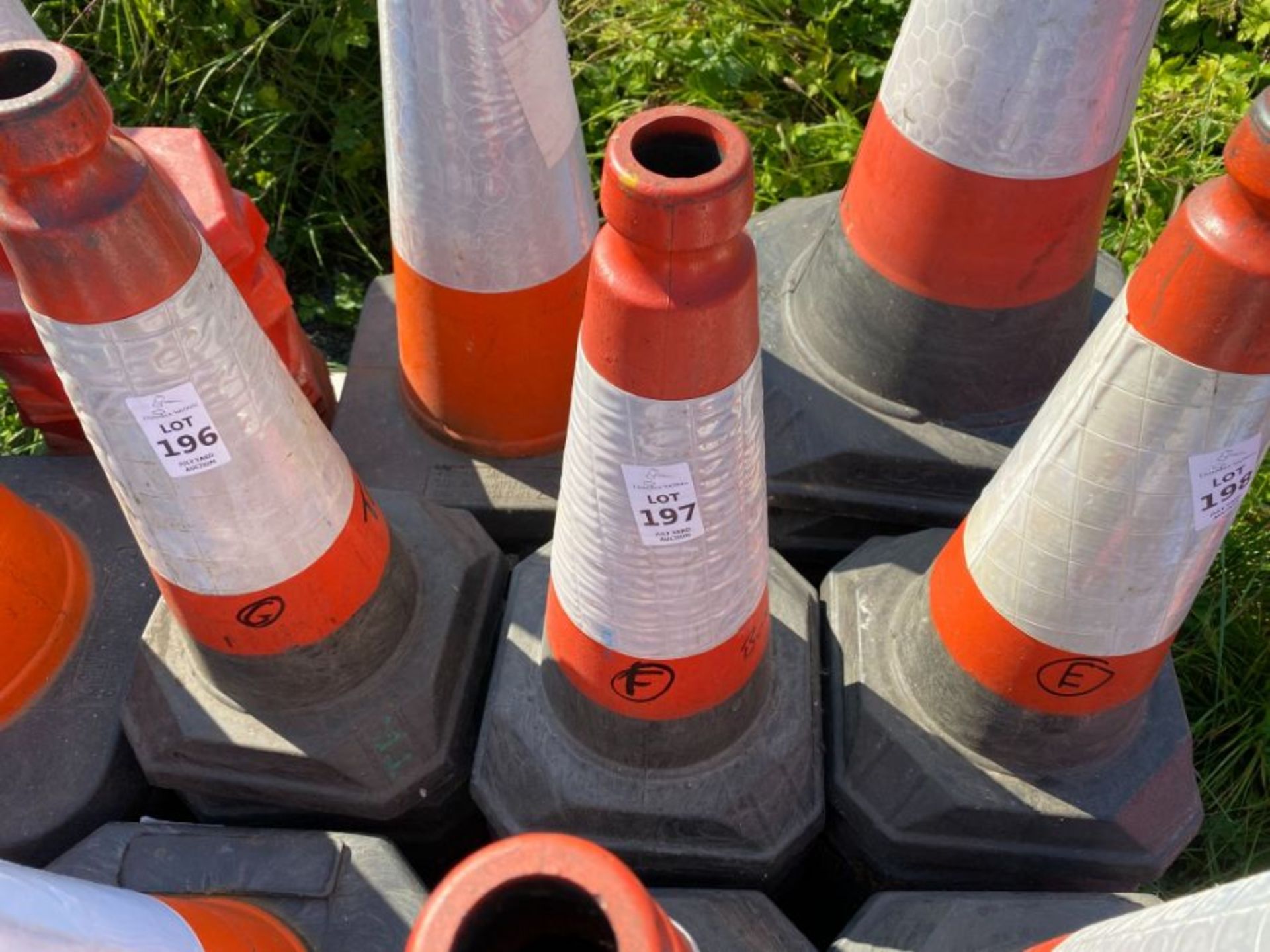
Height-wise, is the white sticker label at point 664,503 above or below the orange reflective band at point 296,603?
above

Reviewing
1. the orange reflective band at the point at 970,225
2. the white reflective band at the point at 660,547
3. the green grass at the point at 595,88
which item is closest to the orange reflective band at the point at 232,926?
the white reflective band at the point at 660,547

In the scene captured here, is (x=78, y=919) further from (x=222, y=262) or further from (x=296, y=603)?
(x=222, y=262)

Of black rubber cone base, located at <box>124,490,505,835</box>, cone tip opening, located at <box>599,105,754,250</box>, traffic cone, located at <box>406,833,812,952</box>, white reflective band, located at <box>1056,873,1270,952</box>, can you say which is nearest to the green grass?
black rubber cone base, located at <box>124,490,505,835</box>

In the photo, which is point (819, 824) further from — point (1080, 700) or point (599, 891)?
point (599, 891)

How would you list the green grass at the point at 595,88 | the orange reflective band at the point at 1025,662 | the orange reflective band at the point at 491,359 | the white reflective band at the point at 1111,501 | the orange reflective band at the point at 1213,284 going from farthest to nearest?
the green grass at the point at 595,88 → the orange reflective band at the point at 491,359 → the orange reflective band at the point at 1025,662 → the white reflective band at the point at 1111,501 → the orange reflective band at the point at 1213,284

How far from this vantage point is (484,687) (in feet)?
7.76

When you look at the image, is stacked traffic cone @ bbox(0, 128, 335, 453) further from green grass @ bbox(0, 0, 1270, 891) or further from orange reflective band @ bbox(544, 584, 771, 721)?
green grass @ bbox(0, 0, 1270, 891)

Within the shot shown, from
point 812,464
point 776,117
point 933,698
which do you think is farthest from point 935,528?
point 776,117

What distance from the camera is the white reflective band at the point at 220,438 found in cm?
164

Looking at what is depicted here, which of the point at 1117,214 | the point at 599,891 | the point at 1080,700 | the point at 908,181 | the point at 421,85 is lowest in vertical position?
the point at 1117,214

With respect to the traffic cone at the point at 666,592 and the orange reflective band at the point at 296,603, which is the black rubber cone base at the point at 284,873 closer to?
the traffic cone at the point at 666,592

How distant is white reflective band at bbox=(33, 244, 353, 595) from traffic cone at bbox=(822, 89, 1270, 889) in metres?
1.03

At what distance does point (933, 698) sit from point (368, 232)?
8.47 ft

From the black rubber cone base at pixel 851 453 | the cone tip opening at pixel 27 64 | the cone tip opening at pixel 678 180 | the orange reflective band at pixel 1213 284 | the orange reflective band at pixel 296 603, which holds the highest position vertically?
the cone tip opening at pixel 27 64
